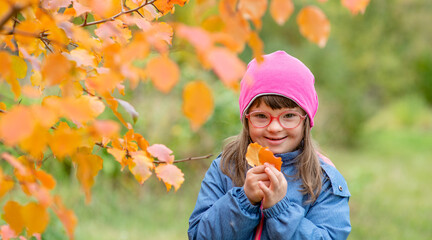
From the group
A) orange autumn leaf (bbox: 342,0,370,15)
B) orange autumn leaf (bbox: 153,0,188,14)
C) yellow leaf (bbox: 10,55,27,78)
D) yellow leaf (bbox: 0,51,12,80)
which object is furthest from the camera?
orange autumn leaf (bbox: 153,0,188,14)

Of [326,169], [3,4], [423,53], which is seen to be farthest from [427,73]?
[3,4]

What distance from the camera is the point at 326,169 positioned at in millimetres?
1794

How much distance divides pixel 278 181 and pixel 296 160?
1.00ft

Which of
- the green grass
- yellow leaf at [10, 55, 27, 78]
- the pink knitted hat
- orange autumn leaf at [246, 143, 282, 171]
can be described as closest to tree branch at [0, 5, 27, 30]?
yellow leaf at [10, 55, 27, 78]

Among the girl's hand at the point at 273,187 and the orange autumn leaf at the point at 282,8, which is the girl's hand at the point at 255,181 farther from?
the orange autumn leaf at the point at 282,8

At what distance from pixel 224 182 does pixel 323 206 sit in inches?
14.9

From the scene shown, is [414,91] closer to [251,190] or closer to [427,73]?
[427,73]

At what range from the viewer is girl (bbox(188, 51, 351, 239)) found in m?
1.58

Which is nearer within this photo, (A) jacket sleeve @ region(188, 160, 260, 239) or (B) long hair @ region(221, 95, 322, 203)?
(A) jacket sleeve @ region(188, 160, 260, 239)

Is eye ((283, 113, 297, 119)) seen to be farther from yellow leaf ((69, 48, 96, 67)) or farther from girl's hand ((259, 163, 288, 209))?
yellow leaf ((69, 48, 96, 67))

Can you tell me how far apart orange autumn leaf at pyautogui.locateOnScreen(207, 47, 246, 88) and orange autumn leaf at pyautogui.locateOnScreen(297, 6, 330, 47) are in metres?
0.25

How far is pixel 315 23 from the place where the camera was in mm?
885

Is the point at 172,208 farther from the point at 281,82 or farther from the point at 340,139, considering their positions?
the point at 340,139

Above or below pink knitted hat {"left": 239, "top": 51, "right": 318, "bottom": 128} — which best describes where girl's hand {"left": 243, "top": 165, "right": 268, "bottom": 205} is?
below
